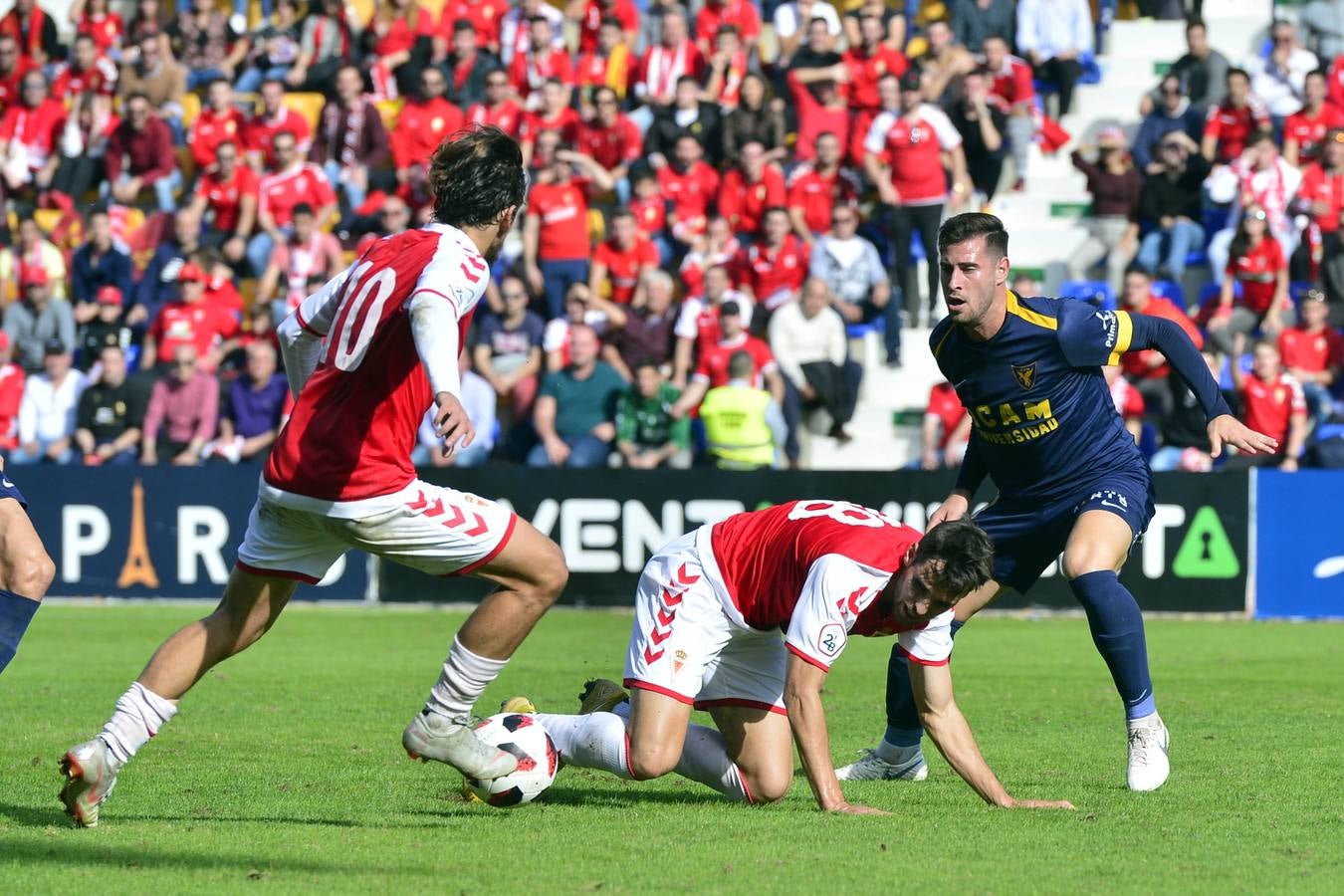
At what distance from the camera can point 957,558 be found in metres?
6.47

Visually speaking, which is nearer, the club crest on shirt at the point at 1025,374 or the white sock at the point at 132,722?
the white sock at the point at 132,722

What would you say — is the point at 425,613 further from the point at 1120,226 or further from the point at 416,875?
the point at 416,875

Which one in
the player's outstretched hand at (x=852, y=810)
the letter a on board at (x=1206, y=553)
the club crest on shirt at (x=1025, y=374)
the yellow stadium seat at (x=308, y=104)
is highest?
the yellow stadium seat at (x=308, y=104)

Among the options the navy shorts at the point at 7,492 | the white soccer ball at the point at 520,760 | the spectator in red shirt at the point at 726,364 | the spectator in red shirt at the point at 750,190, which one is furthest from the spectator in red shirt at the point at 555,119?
the white soccer ball at the point at 520,760

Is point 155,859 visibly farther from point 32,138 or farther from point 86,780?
point 32,138

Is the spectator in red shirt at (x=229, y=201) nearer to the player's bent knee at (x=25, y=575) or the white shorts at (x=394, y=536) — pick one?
the player's bent knee at (x=25, y=575)

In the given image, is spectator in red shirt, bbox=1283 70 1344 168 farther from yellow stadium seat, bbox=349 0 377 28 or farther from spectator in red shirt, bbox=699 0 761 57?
yellow stadium seat, bbox=349 0 377 28

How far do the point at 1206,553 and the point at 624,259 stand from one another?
271 inches

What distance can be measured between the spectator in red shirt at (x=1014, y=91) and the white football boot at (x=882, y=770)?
1442 centimetres

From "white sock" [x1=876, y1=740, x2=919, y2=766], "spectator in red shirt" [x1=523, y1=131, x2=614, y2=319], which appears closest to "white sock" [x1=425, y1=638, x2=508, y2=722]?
"white sock" [x1=876, y1=740, x2=919, y2=766]

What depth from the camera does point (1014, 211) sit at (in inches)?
861

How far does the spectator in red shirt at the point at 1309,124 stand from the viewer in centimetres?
2020

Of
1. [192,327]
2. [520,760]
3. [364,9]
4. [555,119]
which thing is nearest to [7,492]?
[520,760]

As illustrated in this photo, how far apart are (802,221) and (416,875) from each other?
1516 centimetres
